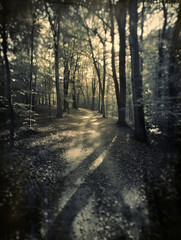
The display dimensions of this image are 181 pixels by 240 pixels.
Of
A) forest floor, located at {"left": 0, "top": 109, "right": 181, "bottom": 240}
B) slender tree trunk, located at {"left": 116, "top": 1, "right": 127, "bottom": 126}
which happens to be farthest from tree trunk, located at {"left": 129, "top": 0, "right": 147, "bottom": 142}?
slender tree trunk, located at {"left": 116, "top": 1, "right": 127, "bottom": 126}

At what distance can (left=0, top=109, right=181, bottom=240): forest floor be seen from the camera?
3201 mm

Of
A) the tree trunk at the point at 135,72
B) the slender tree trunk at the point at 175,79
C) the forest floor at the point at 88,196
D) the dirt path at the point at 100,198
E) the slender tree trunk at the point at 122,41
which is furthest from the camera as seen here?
the slender tree trunk at the point at 122,41

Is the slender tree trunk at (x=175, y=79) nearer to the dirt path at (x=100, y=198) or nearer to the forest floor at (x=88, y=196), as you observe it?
the forest floor at (x=88, y=196)

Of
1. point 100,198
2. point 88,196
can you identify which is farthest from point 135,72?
point 88,196

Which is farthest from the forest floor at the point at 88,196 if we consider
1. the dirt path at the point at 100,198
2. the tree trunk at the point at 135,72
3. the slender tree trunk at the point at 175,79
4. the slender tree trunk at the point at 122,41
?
the slender tree trunk at the point at 122,41

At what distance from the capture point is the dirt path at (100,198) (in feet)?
10.9

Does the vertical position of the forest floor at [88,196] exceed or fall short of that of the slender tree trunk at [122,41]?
it falls short

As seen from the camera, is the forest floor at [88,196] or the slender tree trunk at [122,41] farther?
the slender tree trunk at [122,41]

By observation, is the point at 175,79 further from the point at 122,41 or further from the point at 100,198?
the point at 100,198

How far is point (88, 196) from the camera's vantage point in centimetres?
442

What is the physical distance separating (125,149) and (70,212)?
204 inches

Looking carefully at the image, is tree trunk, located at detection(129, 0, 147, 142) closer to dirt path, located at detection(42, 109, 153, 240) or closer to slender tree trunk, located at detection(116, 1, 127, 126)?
dirt path, located at detection(42, 109, 153, 240)

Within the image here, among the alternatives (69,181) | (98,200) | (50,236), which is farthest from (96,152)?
(50,236)

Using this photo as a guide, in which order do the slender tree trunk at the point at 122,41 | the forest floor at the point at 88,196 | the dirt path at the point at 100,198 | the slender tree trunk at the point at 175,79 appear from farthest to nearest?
the slender tree trunk at the point at 122,41 < the slender tree trunk at the point at 175,79 < the dirt path at the point at 100,198 < the forest floor at the point at 88,196
